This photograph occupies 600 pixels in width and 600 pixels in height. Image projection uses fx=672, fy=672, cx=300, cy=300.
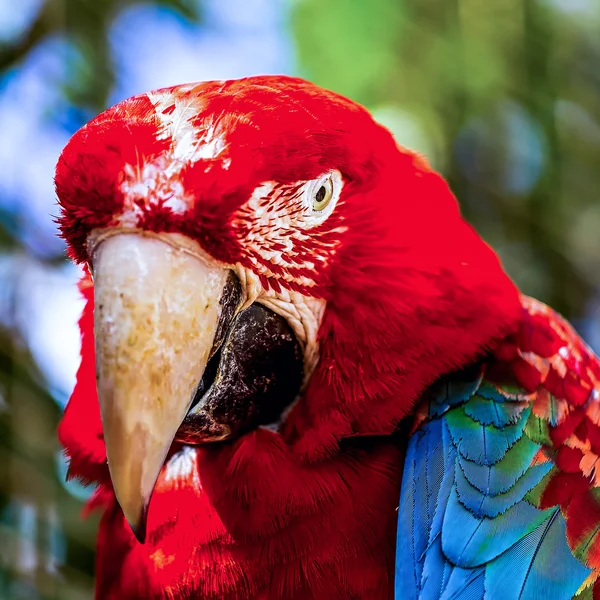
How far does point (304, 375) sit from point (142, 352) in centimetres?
25

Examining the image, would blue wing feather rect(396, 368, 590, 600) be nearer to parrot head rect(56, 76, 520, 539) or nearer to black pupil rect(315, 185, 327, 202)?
parrot head rect(56, 76, 520, 539)

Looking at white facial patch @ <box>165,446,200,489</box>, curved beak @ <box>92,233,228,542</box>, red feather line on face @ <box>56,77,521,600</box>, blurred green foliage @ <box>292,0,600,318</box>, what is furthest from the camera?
blurred green foliage @ <box>292,0,600,318</box>

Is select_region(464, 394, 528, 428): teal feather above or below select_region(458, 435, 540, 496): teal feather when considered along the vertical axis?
above

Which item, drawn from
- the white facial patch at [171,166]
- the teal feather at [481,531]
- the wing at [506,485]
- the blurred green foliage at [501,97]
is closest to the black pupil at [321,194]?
the white facial patch at [171,166]

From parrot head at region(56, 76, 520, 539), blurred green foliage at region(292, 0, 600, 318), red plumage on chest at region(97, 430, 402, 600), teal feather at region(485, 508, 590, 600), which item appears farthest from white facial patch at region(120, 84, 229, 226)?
blurred green foliage at region(292, 0, 600, 318)

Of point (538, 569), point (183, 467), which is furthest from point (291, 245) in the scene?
point (538, 569)

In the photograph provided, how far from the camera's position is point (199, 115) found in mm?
733

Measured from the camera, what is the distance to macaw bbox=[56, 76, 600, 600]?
2.29 ft

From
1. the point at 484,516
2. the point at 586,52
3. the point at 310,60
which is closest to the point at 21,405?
the point at 484,516

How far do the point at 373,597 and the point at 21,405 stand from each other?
1.34 meters

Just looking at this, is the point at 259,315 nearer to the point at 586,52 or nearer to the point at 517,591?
the point at 517,591

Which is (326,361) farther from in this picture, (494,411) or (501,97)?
(501,97)

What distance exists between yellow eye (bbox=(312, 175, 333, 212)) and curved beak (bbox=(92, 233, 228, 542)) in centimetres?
18

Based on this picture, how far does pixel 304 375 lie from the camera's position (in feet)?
2.84
